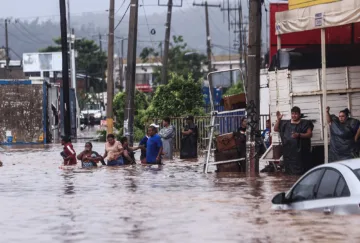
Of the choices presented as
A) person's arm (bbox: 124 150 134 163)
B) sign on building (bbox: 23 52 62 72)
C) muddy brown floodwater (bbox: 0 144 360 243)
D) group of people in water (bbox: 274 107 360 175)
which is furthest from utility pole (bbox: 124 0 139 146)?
sign on building (bbox: 23 52 62 72)

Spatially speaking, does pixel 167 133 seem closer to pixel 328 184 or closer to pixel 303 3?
pixel 303 3

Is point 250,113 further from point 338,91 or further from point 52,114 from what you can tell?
point 52,114

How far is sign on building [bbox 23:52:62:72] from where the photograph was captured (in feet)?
376

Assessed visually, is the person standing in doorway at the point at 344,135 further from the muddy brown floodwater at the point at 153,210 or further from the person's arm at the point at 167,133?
the person's arm at the point at 167,133

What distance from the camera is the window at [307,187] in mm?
12523

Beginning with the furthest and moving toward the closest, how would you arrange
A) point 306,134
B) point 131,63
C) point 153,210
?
point 131,63 → point 306,134 → point 153,210

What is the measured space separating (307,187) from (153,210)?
10.7 ft

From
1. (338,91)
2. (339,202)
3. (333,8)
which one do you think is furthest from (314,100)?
(339,202)

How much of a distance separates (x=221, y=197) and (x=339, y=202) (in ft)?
18.8

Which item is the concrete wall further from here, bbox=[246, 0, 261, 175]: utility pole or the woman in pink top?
bbox=[246, 0, 261, 175]: utility pole

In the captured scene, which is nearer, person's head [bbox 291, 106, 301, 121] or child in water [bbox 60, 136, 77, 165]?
person's head [bbox 291, 106, 301, 121]

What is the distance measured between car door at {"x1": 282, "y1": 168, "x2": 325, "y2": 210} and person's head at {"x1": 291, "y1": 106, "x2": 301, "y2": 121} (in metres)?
8.39

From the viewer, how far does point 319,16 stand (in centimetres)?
2089

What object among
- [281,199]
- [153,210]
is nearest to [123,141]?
[153,210]
